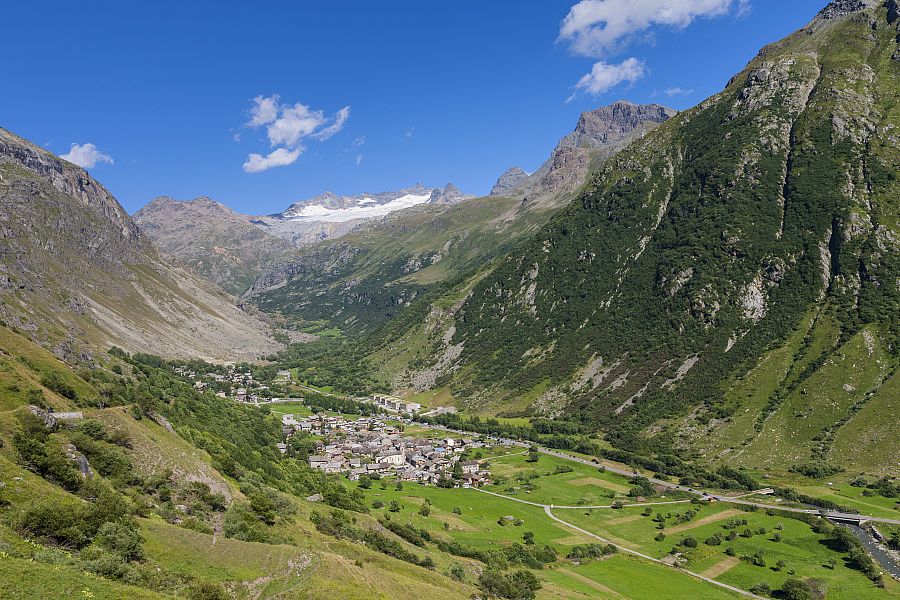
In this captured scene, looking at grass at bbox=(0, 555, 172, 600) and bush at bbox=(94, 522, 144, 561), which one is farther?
bush at bbox=(94, 522, 144, 561)

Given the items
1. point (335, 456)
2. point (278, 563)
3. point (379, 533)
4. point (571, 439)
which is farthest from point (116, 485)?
point (571, 439)

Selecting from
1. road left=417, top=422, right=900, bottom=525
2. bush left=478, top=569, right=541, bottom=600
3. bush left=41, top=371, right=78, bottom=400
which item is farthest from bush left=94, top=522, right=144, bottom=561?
road left=417, top=422, right=900, bottom=525

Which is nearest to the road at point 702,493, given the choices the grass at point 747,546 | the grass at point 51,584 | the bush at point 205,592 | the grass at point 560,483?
the grass at point 560,483

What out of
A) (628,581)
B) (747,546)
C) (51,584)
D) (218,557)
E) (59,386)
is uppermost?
(59,386)

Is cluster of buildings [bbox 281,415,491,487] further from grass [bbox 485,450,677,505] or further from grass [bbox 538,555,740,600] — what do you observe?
grass [bbox 538,555,740,600]

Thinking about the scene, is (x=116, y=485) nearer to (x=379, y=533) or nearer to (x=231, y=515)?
(x=231, y=515)

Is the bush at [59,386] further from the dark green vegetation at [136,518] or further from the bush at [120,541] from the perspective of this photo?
the bush at [120,541]

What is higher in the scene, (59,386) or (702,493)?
(59,386)

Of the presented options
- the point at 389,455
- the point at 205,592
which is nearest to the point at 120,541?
the point at 205,592

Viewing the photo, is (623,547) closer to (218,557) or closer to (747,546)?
(747,546)
